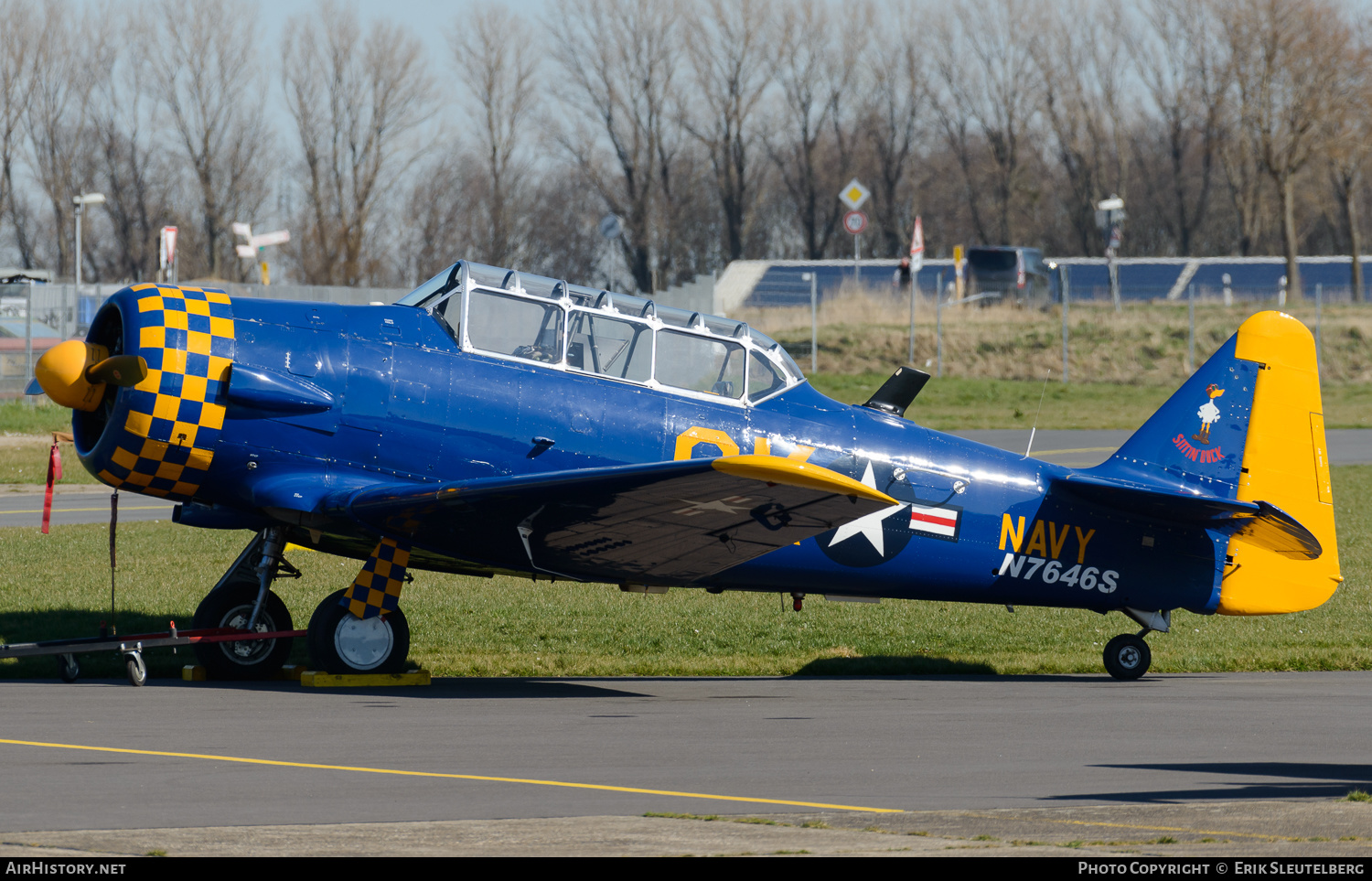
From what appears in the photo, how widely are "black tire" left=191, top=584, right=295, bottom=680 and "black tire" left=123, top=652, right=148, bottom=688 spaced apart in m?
0.45

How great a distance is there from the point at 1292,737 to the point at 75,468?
2234cm

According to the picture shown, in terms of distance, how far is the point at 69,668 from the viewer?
9.47 metres

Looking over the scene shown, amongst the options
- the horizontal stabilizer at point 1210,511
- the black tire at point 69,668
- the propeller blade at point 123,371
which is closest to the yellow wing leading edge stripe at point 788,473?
the horizontal stabilizer at point 1210,511

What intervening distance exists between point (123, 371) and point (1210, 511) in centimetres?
763

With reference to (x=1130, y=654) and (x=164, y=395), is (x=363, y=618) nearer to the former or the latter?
(x=164, y=395)

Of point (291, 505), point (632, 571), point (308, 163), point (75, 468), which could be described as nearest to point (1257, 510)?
point (632, 571)

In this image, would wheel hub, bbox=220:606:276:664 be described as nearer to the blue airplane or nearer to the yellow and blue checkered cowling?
the blue airplane

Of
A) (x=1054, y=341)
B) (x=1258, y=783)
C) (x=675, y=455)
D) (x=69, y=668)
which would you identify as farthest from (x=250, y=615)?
(x=1054, y=341)

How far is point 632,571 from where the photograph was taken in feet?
31.9

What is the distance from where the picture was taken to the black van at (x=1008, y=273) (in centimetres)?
5434

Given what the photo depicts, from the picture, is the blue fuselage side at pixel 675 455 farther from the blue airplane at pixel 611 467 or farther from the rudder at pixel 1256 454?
the rudder at pixel 1256 454

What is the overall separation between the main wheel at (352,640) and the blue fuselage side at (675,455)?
0.83m

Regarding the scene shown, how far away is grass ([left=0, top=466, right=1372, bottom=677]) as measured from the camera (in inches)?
429

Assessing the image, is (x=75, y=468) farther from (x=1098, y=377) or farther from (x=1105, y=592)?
(x=1098, y=377)
